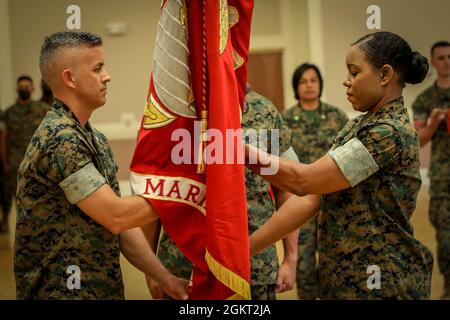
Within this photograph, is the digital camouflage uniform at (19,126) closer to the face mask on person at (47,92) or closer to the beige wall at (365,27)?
the face mask on person at (47,92)

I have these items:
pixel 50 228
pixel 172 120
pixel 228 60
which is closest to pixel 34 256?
pixel 50 228

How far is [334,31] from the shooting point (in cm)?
790

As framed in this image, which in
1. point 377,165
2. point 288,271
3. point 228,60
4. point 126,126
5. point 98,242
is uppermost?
point 126,126

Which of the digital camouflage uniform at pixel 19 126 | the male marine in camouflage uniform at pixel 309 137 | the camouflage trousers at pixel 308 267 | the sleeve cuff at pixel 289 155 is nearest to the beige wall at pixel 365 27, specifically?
the male marine in camouflage uniform at pixel 309 137

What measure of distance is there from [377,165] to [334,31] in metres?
6.31

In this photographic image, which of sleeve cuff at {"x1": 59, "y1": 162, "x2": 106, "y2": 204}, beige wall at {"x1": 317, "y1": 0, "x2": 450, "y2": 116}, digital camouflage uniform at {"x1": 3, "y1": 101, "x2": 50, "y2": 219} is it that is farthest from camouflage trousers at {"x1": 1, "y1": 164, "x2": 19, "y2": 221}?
sleeve cuff at {"x1": 59, "y1": 162, "x2": 106, "y2": 204}

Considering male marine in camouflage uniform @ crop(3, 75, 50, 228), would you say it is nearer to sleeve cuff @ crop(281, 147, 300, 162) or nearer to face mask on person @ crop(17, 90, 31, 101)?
face mask on person @ crop(17, 90, 31, 101)

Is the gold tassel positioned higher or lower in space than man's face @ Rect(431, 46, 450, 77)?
lower

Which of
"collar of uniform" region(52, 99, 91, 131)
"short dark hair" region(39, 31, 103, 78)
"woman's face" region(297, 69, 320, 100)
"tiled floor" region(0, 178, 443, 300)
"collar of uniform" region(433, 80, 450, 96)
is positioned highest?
"woman's face" region(297, 69, 320, 100)

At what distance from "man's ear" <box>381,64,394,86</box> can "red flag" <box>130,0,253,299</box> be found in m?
0.44

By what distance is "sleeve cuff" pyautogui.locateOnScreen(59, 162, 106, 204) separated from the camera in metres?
1.79

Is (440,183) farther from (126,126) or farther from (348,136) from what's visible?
(126,126)

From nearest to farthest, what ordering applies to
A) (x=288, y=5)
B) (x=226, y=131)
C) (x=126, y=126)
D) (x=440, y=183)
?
(x=226, y=131), (x=440, y=183), (x=126, y=126), (x=288, y=5)

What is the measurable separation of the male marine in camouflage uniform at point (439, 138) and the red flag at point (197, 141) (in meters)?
2.83
